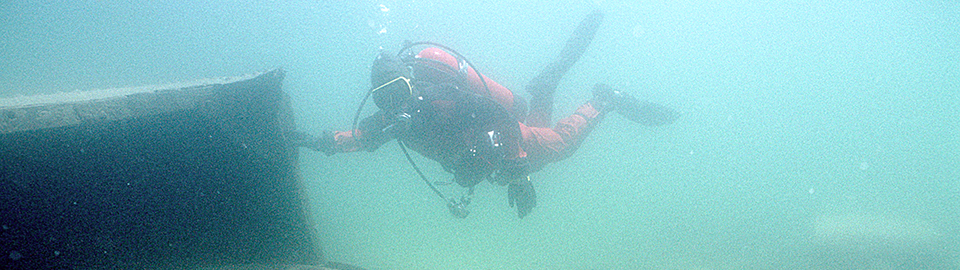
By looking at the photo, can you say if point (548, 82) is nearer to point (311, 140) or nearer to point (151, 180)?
point (311, 140)

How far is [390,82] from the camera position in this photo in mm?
3330

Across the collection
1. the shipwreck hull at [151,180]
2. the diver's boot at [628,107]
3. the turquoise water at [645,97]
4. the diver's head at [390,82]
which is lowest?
the shipwreck hull at [151,180]

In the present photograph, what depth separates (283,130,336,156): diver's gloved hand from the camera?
142 inches

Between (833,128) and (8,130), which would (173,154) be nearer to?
(8,130)

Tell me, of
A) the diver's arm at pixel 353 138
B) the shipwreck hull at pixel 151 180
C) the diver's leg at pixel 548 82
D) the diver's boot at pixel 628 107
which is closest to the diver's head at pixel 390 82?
the diver's arm at pixel 353 138

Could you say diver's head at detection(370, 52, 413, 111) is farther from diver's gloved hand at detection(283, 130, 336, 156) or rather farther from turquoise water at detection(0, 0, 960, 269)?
turquoise water at detection(0, 0, 960, 269)

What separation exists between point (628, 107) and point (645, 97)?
35342 millimetres

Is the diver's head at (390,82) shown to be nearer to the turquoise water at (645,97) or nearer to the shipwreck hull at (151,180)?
the shipwreck hull at (151,180)

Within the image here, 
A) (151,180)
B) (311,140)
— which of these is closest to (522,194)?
(311,140)

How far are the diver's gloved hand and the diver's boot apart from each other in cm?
421

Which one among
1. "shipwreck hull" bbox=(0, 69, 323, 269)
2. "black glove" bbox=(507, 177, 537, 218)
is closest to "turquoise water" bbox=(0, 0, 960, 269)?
"shipwreck hull" bbox=(0, 69, 323, 269)

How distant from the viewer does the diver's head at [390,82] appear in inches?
132

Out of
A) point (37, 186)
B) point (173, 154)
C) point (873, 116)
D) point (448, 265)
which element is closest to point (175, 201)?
point (173, 154)

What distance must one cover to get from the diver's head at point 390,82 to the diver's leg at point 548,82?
2.72m
